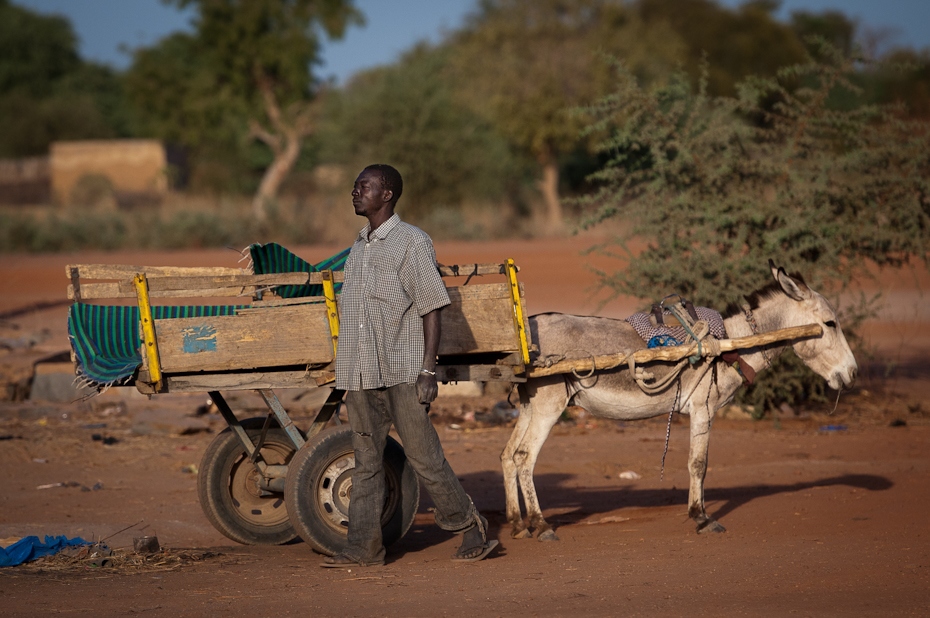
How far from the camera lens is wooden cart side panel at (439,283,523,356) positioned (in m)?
5.79

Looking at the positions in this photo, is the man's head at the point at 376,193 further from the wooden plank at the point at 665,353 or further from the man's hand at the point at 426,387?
the wooden plank at the point at 665,353

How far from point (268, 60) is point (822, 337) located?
97.5 feet

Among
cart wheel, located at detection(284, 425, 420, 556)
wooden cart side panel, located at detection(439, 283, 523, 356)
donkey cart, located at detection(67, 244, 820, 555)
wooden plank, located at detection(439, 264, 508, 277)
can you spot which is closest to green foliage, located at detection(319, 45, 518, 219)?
donkey cart, located at detection(67, 244, 820, 555)

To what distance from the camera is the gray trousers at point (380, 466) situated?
555cm

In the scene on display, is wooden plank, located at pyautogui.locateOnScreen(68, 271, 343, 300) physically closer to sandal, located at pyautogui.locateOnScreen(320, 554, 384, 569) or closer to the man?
the man

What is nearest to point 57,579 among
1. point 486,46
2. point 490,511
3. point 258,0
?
point 490,511

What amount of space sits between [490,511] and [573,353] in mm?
1603

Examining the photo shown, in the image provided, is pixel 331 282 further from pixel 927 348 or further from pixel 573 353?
pixel 927 348

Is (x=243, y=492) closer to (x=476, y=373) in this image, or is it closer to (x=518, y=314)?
(x=476, y=373)

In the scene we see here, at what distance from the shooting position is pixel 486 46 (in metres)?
40.8

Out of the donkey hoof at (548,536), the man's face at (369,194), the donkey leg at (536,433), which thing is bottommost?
the donkey hoof at (548,536)

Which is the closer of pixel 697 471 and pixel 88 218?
pixel 697 471

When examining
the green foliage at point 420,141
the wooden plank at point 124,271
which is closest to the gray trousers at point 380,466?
the wooden plank at point 124,271

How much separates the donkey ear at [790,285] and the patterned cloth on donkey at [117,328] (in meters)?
2.86
